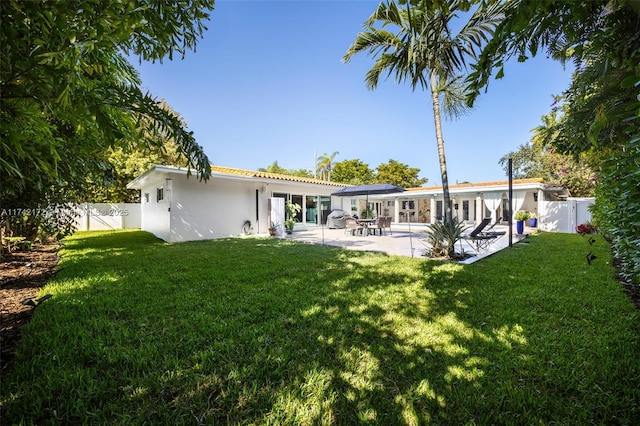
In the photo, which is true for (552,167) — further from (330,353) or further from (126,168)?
(126,168)

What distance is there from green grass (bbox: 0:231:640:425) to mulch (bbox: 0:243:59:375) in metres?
0.18

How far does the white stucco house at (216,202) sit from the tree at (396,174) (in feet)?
83.7

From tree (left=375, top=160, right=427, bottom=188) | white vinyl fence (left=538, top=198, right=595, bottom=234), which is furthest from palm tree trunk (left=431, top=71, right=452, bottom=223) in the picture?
tree (left=375, top=160, right=427, bottom=188)

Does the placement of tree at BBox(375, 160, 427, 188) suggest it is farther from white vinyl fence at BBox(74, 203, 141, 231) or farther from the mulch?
the mulch

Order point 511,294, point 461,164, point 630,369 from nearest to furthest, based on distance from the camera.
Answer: point 630,369 < point 511,294 < point 461,164

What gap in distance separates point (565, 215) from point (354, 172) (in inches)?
1105

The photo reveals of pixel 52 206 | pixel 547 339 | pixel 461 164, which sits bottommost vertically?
pixel 547 339

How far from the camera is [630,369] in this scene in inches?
106

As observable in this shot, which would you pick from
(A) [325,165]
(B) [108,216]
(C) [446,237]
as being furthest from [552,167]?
(B) [108,216]

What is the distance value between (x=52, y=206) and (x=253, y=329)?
8.78m

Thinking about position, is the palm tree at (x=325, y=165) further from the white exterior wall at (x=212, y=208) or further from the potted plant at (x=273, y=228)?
the potted plant at (x=273, y=228)

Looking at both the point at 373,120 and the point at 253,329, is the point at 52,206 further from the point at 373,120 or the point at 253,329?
the point at 373,120

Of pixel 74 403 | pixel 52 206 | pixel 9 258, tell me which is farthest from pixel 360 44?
pixel 9 258

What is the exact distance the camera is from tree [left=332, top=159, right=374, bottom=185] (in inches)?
1678
